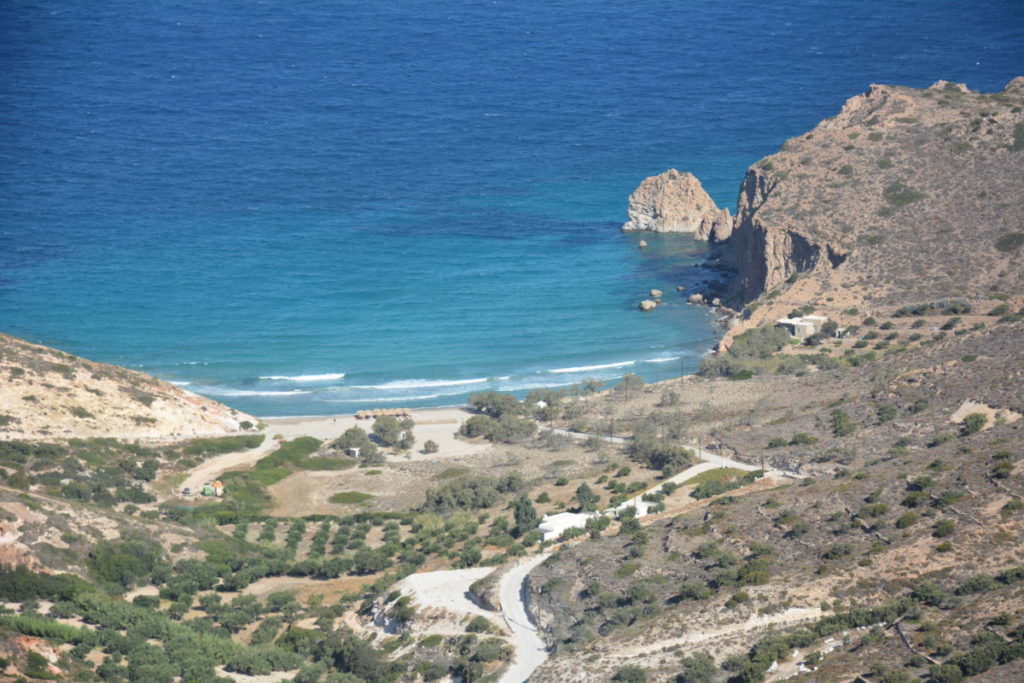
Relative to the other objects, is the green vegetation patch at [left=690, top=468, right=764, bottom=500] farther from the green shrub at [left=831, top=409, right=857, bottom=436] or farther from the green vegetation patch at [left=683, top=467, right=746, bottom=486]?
the green shrub at [left=831, top=409, right=857, bottom=436]

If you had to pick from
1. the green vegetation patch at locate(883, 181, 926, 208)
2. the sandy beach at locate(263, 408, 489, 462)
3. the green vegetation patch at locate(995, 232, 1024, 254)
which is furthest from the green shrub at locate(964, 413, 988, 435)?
the green vegetation patch at locate(883, 181, 926, 208)

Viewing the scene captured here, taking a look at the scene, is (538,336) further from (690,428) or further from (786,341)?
(690,428)

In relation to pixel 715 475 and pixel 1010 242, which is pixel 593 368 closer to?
pixel 1010 242

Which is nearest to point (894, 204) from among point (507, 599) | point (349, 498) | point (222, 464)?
point (349, 498)

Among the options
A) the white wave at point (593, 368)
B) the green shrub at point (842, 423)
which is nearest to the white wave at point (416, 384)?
the white wave at point (593, 368)

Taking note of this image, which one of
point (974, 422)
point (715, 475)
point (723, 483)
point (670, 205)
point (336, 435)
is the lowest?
point (723, 483)

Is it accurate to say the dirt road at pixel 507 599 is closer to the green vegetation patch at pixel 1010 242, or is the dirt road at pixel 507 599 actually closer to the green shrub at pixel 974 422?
the green shrub at pixel 974 422
